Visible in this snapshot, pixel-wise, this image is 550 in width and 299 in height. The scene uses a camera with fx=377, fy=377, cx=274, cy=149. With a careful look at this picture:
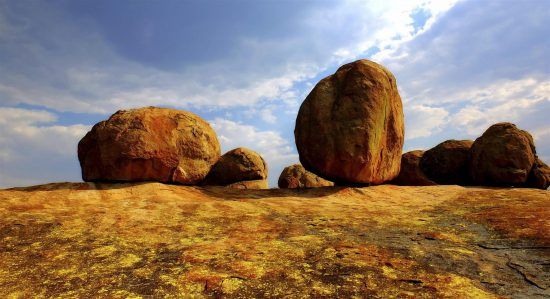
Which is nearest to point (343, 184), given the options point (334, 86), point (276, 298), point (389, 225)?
point (334, 86)


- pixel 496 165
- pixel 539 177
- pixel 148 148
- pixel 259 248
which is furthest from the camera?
pixel 539 177

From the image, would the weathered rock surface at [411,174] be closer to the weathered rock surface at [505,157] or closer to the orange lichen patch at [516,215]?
the weathered rock surface at [505,157]

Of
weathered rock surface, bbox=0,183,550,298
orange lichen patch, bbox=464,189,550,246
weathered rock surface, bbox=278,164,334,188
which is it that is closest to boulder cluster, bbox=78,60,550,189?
weathered rock surface, bbox=0,183,550,298

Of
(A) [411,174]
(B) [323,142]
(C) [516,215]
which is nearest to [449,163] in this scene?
(A) [411,174]

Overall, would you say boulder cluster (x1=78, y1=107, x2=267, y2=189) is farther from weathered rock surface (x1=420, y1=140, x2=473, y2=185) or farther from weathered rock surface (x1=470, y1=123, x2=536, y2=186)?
weathered rock surface (x1=420, y1=140, x2=473, y2=185)

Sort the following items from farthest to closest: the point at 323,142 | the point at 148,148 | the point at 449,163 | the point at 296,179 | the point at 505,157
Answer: the point at 296,179, the point at 449,163, the point at 505,157, the point at 323,142, the point at 148,148

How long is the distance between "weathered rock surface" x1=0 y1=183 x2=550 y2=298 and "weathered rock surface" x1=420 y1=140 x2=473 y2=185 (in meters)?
13.5

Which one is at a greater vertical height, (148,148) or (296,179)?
(148,148)

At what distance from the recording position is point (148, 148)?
16.5 metres

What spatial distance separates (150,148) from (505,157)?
69.4 ft

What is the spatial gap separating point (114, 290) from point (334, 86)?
15546mm

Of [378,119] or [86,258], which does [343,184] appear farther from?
[86,258]

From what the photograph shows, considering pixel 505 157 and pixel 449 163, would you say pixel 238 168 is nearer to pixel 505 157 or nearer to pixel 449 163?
pixel 449 163

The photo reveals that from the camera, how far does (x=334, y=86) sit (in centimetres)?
1967
